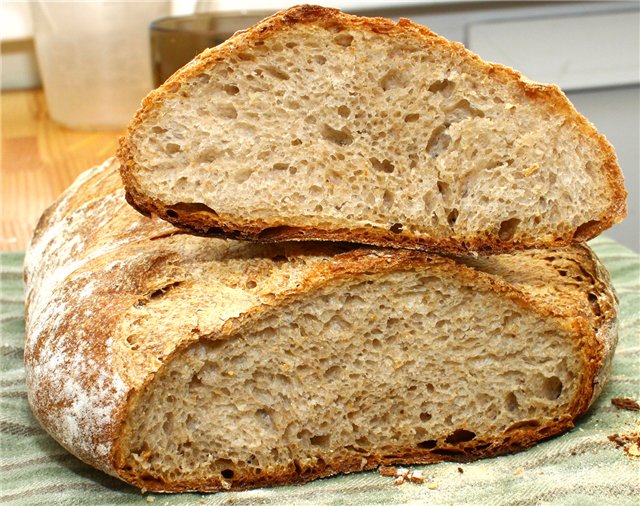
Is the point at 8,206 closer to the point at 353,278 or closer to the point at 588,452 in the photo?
the point at 353,278

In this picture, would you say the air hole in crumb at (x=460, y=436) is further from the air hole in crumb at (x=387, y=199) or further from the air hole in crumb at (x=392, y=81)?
the air hole in crumb at (x=392, y=81)

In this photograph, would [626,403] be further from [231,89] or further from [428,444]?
[231,89]

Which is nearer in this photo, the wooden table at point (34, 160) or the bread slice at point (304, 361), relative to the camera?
the bread slice at point (304, 361)

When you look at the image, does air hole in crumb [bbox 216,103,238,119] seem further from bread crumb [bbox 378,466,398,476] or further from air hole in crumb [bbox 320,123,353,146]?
bread crumb [bbox 378,466,398,476]

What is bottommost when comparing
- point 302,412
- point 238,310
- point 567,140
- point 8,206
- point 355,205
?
point 8,206

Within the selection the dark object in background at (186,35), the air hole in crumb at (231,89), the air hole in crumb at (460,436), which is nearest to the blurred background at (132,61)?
the dark object in background at (186,35)

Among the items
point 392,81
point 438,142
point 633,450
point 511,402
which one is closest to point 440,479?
point 511,402

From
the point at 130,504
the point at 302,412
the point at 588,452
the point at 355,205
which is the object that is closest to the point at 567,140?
Answer: the point at 355,205
